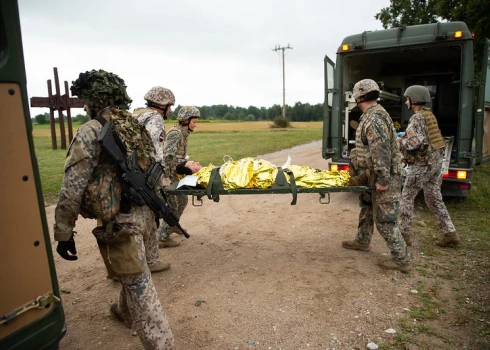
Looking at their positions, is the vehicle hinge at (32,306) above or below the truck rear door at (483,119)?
below

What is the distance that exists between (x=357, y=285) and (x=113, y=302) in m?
2.34

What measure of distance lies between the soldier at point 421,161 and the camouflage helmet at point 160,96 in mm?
2821

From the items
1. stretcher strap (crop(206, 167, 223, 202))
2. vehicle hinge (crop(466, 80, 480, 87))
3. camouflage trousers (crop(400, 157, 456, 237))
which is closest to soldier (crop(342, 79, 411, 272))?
camouflage trousers (crop(400, 157, 456, 237))

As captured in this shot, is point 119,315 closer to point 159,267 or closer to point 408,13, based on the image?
point 159,267

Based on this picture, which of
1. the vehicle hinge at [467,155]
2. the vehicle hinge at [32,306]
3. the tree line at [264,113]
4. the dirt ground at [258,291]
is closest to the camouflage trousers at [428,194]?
the dirt ground at [258,291]

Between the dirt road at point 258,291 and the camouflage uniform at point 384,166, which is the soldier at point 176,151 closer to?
the dirt road at point 258,291

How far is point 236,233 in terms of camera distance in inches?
214

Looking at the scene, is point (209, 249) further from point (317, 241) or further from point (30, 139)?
point (30, 139)

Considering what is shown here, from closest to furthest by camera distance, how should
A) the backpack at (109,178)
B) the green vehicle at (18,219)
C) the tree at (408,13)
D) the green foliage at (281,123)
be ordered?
the green vehicle at (18,219) < the backpack at (109,178) < the tree at (408,13) < the green foliage at (281,123)

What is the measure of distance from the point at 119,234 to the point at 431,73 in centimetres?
Answer: 884

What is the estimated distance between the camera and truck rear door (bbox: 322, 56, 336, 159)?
6.54 meters

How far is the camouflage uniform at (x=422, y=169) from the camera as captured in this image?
4613 mm

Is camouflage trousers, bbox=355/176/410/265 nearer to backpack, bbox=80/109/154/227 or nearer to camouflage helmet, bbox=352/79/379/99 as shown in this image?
camouflage helmet, bbox=352/79/379/99

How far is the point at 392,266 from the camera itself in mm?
4043
